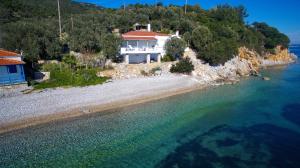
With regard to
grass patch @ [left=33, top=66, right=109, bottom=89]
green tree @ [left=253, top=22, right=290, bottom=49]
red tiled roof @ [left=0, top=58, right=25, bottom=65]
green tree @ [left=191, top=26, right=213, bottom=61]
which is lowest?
grass patch @ [left=33, top=66, right=109, bottom=89]

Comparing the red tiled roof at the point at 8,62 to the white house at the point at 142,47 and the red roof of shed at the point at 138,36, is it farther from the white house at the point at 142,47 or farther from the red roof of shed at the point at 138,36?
the red roof of shed at the point at 138,36

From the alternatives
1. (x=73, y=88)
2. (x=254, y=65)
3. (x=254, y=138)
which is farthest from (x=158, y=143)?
(x=254, y=65)

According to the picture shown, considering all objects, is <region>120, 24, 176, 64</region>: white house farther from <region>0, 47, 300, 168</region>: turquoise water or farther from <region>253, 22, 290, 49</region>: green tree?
<region>253, 22, 290, 49</region>: green tree

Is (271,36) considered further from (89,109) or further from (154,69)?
(89,109)

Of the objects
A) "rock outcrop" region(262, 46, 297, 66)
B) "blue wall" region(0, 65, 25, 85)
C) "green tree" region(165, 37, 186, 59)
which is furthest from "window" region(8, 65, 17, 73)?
"rock outcrop" region(262, 46, 297, 66)

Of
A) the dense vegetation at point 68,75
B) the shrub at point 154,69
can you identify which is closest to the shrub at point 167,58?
the shrub at point 154,69

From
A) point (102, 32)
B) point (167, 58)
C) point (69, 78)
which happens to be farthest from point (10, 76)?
point (167, 58)

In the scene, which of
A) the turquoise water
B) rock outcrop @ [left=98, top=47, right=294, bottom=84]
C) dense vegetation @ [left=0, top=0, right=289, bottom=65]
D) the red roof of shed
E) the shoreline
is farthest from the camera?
the red roof of shed
